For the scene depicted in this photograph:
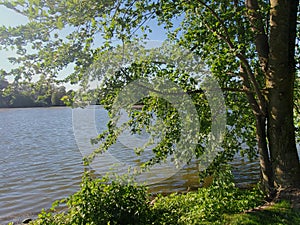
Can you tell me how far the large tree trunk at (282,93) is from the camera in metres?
4.90

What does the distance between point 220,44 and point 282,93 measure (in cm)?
134

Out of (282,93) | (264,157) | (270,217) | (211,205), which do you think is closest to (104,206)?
(211,205)

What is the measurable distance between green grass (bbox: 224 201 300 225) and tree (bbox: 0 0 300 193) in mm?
551

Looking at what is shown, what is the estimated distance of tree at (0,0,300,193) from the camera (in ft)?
15.0

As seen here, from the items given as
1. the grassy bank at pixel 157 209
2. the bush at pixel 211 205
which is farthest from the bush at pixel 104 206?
the bush at pixel 211 205

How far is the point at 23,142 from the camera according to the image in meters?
19.3

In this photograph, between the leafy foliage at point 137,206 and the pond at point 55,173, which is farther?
the pond at point 55,173

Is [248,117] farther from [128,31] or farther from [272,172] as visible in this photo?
[128,31]

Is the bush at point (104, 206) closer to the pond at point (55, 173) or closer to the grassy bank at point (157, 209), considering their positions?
the grassy bank at point (157, 209)

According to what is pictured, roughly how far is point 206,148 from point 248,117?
1.08 m

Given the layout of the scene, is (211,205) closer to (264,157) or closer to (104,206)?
(264,157)

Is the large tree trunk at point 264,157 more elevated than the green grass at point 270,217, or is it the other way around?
the large tree trunk at point 264,157

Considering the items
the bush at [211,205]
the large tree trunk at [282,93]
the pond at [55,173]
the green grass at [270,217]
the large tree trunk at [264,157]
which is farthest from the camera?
the pond at [55,173]

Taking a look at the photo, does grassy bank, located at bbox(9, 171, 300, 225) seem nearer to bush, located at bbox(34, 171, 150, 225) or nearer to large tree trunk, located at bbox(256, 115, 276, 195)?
bush, located at bbox(34, 171, 150, 225)
